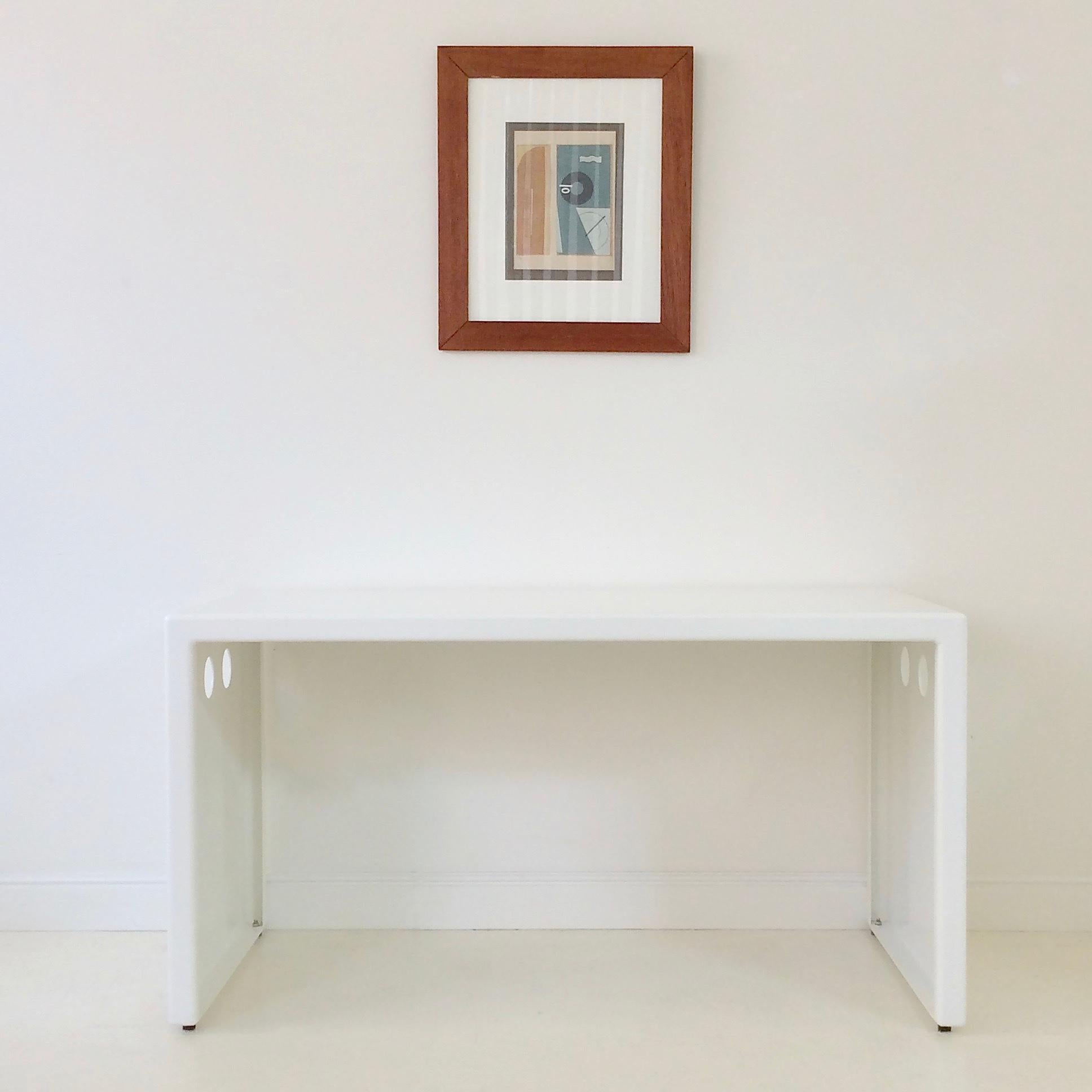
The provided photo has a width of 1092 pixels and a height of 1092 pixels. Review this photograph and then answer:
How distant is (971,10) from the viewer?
1.70 m

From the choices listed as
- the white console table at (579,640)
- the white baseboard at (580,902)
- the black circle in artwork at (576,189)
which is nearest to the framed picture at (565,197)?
the black circle in artwork at (576,189)

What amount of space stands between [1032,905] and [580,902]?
0.86 metres

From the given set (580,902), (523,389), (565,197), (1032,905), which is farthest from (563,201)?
(1032,905)

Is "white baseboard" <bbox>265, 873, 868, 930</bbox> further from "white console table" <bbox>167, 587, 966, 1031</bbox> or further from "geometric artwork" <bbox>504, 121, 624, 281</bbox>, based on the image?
"geometric artwork" <bbox>504, 121, 624, 281</bbox>

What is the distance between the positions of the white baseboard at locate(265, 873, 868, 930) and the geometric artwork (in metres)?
1.14

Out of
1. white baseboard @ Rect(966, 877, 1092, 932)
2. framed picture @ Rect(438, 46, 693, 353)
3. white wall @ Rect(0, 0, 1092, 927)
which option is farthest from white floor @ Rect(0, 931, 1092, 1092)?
framed picture @ Rect(438, 46, 693, 353)

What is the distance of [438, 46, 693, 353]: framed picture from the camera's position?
170cm

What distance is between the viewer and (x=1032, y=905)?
1791 mm

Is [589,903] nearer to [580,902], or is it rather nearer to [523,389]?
[580,902]

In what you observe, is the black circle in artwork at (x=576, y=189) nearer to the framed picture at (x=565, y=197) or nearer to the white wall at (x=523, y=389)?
the framed picture at (x=565, y=197)

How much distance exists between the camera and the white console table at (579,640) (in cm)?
138

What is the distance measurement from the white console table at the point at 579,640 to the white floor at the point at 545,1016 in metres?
0.08

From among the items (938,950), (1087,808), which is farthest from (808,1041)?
(1087,808)

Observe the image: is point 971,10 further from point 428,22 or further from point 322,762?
point 322,762
